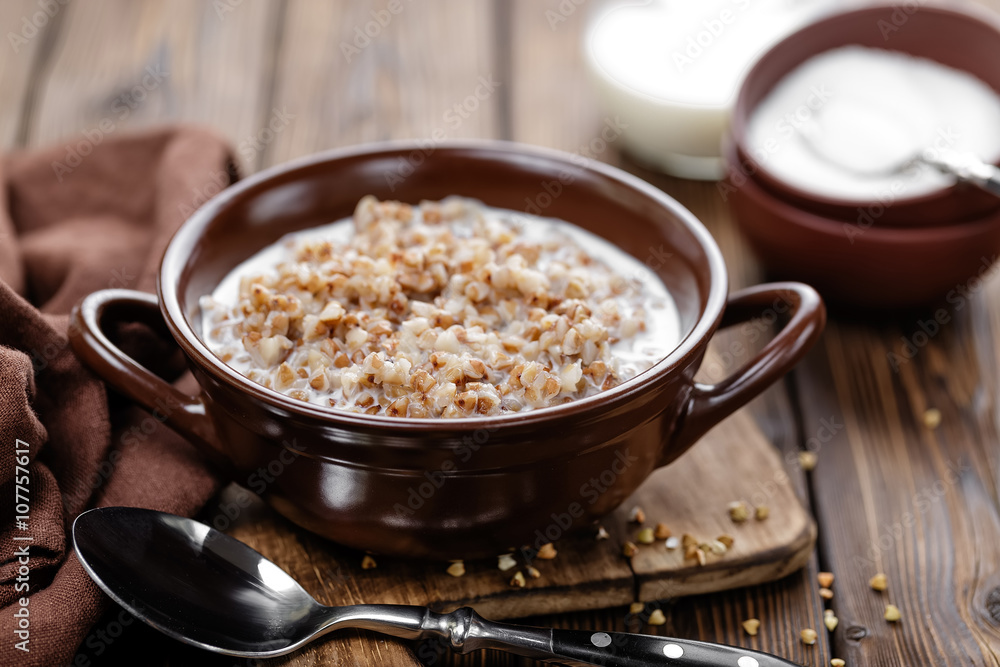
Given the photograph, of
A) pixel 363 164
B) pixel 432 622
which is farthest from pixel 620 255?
pixel 432 622

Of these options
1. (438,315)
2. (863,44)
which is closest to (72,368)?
(438,315)

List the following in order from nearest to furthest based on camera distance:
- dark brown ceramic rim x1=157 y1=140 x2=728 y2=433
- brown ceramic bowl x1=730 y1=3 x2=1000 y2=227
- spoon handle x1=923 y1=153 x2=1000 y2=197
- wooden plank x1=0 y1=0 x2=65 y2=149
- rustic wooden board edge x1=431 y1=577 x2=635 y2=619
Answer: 1. dark brown ceramic rim x1=157 y1=140 x2=728 y2=433
2. rustic wooden board edge x1=431 y1=577 x2=635 y2=619
3. spoon handle x1=923 y1=153 x2=1000 y2=197
4. brown ceramic bowl x1=730 y1=3 x2=1000 y2=227
5. wooden plank x1=0 y1=0 x2=65 y2=149

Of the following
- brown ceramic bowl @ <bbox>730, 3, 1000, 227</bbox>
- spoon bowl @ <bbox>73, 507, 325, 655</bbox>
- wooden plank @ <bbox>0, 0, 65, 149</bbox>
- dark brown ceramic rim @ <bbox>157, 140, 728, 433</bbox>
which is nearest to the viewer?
dark brown ceramic rim @ <bbox>157, 140, 728, 433</bbox>

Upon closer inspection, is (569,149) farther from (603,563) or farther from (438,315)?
(603,563)

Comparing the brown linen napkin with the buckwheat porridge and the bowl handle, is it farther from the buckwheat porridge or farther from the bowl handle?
the bowl handle

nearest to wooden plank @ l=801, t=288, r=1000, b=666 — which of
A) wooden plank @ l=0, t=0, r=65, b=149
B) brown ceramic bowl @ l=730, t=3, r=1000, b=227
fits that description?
brown ceramic bowl @ l=730, t=3, r=1000, b=227

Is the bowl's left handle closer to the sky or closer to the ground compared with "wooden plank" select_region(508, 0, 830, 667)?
closer to the sky

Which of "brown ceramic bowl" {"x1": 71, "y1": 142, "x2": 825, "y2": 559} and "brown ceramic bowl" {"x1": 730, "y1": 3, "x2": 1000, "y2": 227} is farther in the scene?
"brown ceramic bowl" {"x1": 730, "y1": 3, "x2": 1000, "y2": 227}
